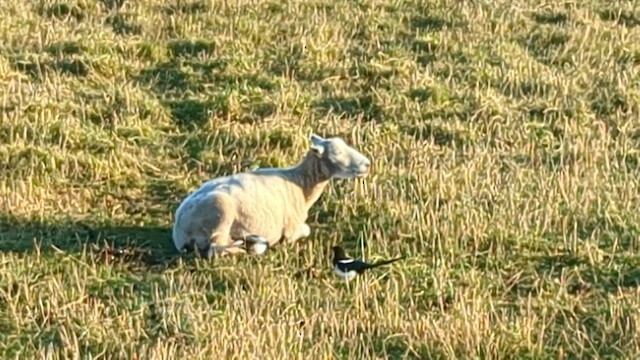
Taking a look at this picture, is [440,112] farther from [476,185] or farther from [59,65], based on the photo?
[59,65]

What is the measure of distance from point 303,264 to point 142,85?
4373 millimetres

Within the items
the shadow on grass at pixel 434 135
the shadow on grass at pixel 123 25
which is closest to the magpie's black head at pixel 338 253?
the shadow on grass at pixel 434 135

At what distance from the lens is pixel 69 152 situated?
10039 mm

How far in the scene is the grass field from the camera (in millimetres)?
7090

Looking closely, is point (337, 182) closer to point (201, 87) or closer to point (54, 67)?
point (201, 87)

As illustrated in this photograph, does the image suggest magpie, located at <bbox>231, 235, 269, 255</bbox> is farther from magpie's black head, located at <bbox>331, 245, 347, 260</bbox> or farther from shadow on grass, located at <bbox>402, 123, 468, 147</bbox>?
shadow on grass, located at <bbox>402, 123, 468, 147</bbox>

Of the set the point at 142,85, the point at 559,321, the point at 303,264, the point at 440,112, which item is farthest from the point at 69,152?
the point at 559,321

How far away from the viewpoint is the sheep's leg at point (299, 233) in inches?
338

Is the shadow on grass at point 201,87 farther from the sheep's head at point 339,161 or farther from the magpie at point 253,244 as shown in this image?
the magpie at point 253,244

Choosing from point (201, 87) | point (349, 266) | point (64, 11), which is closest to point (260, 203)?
point (349, 266)

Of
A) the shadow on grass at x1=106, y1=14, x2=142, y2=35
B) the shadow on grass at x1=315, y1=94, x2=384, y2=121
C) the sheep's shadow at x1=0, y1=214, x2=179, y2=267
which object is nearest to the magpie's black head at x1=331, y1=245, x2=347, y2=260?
the sheep's shadow at x1=0, y1=214, x2=179, y2=267

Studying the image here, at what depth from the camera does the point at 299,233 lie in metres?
8.64

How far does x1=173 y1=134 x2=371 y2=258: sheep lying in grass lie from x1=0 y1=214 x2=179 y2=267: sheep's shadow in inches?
8.7

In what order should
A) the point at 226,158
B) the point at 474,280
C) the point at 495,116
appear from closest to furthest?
1. the point at 474,280
2. the point at 226,158
3. the point at 495,116
